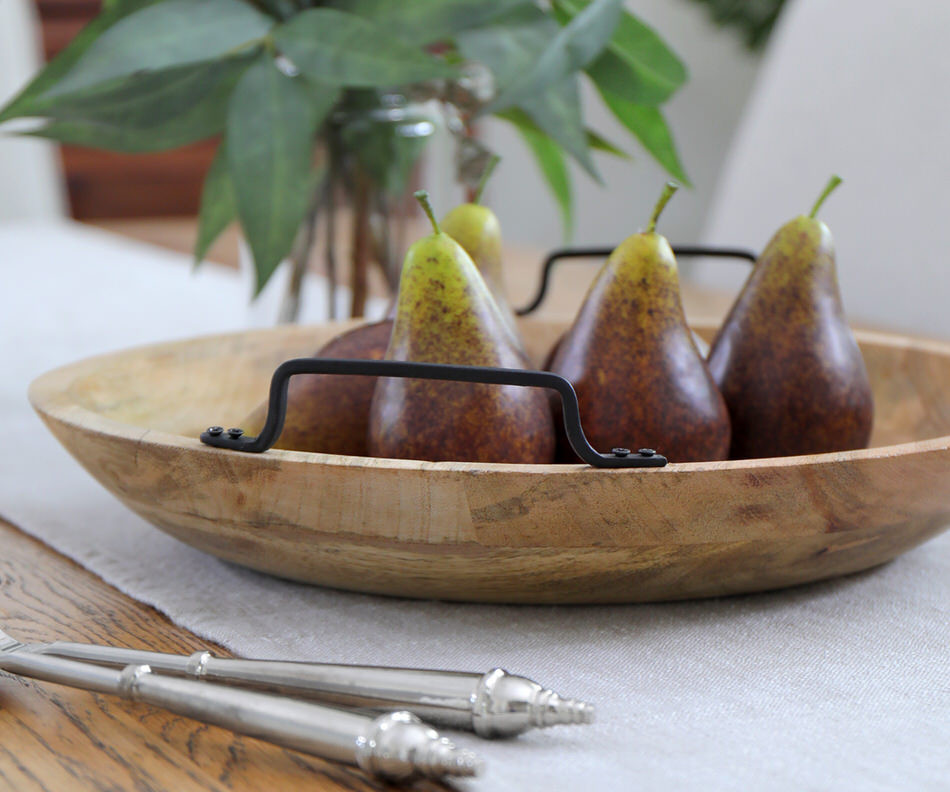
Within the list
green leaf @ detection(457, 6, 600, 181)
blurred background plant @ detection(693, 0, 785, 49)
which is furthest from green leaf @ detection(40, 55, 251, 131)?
blurred background plant @ detection(693, 0, 785, 49)

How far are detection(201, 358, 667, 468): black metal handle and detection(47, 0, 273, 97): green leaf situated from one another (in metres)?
0.29

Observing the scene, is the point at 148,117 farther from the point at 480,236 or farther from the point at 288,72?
the point at 480,236

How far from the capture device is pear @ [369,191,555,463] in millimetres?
387

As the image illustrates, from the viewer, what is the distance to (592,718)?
27 centimetres

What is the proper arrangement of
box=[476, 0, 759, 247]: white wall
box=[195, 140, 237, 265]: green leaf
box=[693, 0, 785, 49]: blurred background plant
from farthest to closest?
1. box=[476, 0, 759, 247]: white wall
2. box=[693, 0, 785, 49]: blurred background plant
3. box=[195, 140, 237, 265]: green leaf

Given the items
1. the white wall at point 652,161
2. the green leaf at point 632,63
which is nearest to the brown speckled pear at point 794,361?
the green leaf at point 632,63

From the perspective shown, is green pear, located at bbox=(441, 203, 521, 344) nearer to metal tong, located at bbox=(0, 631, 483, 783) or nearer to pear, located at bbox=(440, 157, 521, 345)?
pear, located at bbox=(440, 157, 521, 345)

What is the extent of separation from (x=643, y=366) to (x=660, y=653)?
0.11m

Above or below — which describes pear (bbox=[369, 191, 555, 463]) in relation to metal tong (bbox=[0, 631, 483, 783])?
above

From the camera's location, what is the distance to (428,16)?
2.07 feet

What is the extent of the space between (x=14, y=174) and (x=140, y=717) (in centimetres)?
313

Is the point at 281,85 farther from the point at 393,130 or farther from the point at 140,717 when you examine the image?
the point at 140,717

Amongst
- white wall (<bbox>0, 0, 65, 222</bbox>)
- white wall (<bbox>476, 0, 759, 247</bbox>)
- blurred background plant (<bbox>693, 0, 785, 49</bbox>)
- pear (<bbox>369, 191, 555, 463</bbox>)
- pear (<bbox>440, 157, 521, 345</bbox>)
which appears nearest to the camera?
pear (<bbox>369, 191, 555, 463</bbox>)

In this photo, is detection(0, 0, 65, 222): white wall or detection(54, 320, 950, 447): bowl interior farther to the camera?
detection(0, 0, 65, 222): white wall
